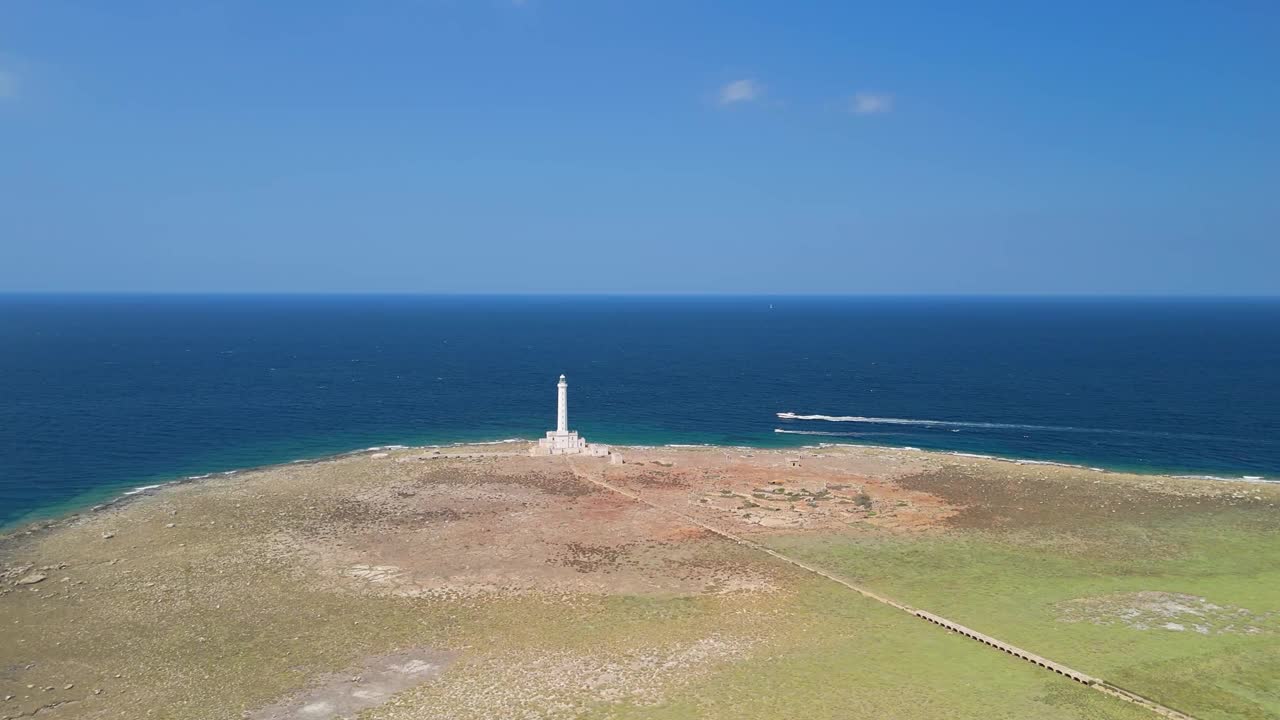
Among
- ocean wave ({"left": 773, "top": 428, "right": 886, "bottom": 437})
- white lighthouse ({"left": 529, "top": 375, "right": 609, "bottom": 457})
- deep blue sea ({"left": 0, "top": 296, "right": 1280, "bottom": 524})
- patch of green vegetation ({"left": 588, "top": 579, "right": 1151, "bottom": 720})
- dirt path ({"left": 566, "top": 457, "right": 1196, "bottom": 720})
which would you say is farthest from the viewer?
ocean wave ({"left": 773, "top": 428, "right": 886, "bottom": 437})

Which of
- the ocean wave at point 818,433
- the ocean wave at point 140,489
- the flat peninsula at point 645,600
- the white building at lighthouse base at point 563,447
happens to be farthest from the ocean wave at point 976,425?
the ocean wave at point 140,489

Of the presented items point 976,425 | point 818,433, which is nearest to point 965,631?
point 818,433

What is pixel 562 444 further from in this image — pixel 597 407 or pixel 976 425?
pixel 976 425

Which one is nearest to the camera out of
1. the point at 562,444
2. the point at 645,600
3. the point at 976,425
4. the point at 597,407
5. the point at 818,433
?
the point at 645,600

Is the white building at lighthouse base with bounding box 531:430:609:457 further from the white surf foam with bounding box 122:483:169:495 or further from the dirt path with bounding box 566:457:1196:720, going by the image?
the white surf foam with bounding box 122:483:169:495

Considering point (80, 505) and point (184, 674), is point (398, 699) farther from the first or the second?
point (80, 505)

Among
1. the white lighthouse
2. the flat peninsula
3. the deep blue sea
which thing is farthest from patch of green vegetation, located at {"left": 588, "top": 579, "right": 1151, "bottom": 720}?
the deep blue sea

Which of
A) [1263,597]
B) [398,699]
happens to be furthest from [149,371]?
[1263,597]

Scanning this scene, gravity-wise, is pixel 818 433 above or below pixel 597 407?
below

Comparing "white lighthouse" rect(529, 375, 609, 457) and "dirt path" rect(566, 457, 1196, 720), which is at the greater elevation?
"white lighthouse" rect(529, 375, 609, 457)
